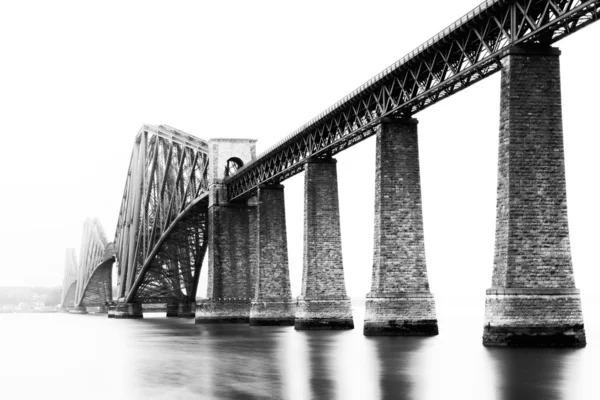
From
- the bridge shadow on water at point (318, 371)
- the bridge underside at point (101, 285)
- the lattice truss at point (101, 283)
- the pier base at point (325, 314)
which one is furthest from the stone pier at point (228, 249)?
the bridge underside at point (101, 285)

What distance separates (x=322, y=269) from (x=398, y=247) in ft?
39.4

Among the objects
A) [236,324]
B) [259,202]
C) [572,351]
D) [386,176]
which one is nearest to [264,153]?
[259,202]

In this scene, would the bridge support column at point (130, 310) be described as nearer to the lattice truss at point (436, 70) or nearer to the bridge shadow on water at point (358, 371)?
the lattice truss at point (436, 70)

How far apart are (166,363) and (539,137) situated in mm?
17745

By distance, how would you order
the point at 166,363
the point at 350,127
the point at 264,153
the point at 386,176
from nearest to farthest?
the point at 166,363 → the point at 386,176 → the point at 350,127 → the point at 264,153

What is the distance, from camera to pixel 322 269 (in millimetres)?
63219

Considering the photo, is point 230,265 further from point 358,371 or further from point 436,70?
point 358,371

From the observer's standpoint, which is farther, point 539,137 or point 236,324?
point 236,324

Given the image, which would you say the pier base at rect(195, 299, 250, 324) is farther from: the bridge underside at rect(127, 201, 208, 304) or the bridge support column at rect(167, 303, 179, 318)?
the bridge support column at rect(167, 303, 179, 318)

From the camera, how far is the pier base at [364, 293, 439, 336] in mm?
51219

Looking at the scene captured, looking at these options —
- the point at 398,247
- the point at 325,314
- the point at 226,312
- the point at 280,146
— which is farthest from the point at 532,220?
the point at 226,312

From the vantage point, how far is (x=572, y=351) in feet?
120

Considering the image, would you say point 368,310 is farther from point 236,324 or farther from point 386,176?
point 236,324

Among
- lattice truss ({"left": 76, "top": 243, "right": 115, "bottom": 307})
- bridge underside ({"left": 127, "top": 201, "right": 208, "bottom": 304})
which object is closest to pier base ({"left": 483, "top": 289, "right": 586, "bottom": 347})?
bridge underside ({"left": 127, "top": 201, "right": 208, "bottom": 304})
